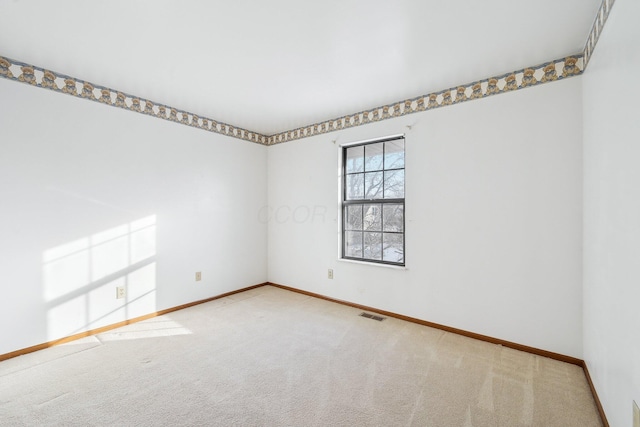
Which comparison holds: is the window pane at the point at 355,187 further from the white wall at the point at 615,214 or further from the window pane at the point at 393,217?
the white wall at the point at 615,214

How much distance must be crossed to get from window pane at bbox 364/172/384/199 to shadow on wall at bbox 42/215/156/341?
255 cm

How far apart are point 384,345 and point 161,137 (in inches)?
129

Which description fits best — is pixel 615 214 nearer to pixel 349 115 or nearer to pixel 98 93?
pixel 349 115

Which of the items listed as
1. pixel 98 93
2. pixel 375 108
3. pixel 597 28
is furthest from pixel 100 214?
pixel 597 28

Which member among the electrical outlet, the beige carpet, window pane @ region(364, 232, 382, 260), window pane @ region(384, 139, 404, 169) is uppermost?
window pane @ region(384, 139, 404, 169)

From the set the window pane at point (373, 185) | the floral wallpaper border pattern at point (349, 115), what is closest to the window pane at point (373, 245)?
the window pane at point (373, 185)

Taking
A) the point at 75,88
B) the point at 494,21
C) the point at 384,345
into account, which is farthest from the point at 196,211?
the point at 494,21

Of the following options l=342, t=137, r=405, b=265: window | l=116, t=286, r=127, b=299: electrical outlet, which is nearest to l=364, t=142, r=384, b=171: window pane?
l=342, t=137, r=405, b=265: window

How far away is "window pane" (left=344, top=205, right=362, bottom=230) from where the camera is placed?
3.63 metres

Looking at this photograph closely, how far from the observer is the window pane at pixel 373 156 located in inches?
135

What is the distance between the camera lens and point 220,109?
3391 mm

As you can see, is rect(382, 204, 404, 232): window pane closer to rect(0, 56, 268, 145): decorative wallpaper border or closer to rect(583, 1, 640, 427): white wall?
rect(583, 1, 640, 427): white wall

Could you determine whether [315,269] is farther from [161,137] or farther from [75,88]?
[75,88]

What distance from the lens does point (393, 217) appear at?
10.8 ft
